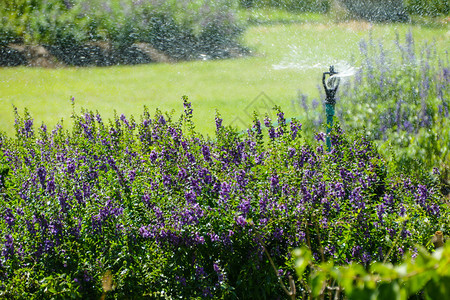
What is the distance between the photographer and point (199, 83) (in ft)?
29.9

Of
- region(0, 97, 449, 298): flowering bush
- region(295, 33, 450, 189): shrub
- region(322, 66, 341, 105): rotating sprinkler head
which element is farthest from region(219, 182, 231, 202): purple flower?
region(322, 66, 341, 105): rotating sprinkler head

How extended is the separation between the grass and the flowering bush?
3.67 metres

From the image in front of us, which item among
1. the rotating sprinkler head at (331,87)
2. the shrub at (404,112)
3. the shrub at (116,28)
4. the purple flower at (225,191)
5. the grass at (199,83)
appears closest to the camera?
the purple flower at (225,191)

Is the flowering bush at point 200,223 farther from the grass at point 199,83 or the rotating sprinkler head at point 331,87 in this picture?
the grass at point 199,83

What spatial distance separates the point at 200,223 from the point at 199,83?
6.64 metres

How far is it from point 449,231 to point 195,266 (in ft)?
5.33

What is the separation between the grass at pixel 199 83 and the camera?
317 inches

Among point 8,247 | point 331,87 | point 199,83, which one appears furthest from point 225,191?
point 199,83

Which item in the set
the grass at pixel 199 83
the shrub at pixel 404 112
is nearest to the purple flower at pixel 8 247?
the shrub at pixel 404 112

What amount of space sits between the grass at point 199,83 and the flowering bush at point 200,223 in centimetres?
367

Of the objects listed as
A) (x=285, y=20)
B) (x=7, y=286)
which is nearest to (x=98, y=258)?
(x=7, y=286)

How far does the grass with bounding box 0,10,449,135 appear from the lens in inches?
317

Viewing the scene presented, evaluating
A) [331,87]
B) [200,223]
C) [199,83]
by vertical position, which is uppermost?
[331,87]

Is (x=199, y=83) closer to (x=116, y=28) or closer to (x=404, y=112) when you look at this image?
(x=116, y=28)
